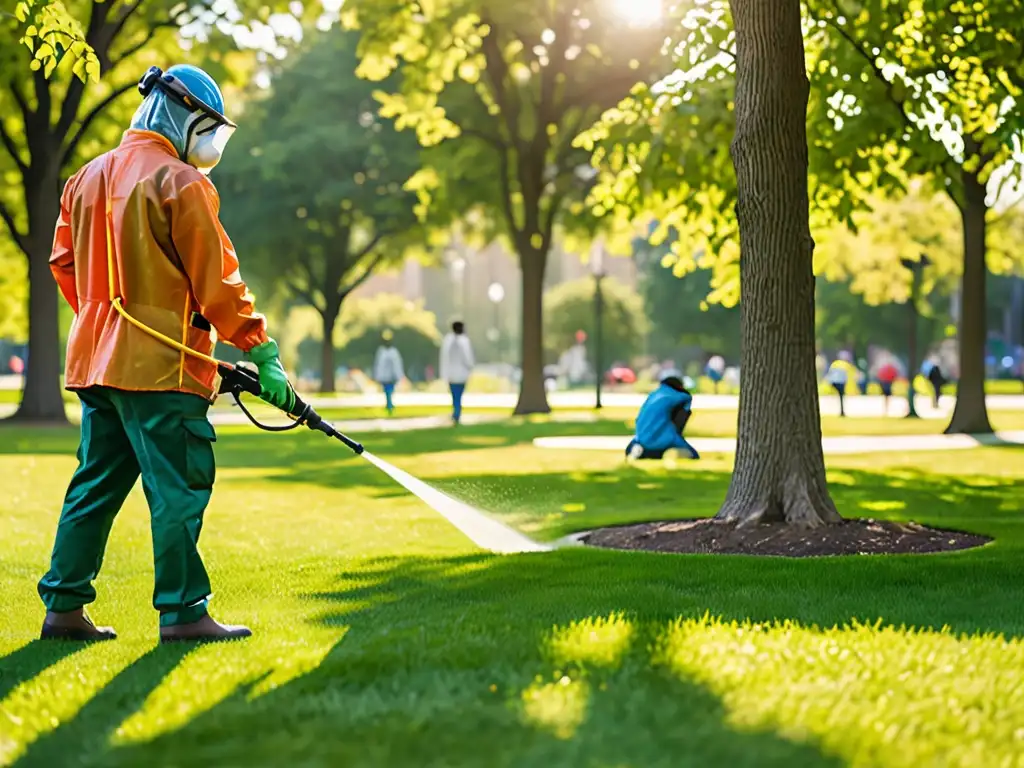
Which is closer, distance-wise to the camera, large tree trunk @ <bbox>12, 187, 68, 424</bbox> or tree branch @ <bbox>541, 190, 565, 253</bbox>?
large tree trunk @ <bbox>12, 187, 68, 424</bbox>

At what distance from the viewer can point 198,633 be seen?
18.0 ft

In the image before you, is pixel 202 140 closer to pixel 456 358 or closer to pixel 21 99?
pixel 456 358

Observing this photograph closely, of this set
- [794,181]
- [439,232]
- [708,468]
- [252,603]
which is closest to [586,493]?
[708,468]

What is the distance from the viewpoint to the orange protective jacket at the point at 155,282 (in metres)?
5.36

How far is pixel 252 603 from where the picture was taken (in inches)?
277

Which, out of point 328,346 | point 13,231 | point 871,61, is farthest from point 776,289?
point 328,346

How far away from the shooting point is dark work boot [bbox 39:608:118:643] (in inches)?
224

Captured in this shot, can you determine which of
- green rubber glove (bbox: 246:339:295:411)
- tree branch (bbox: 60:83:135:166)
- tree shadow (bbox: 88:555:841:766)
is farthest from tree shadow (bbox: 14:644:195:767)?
tree branch (bbox: 60:83:135:166)

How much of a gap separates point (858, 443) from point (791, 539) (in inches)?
517

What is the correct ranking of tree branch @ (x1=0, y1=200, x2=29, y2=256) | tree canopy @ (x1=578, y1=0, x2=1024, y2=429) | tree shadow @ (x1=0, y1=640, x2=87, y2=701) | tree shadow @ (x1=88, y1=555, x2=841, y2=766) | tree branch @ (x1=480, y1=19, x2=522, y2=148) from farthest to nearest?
tree branch @ (x1=480, y1=19, x2=522, y2=148), tree branch @ (x1=0, y1=200, x2=29, y2=256), tree canopy @ (x1=578, y1=0, x2=1024, y2=429), tree shadow @ (x1=0, y1=640, x2=87, y2=701), tree shadow @ (x1=88, y1=555, x2=841, y2=766)

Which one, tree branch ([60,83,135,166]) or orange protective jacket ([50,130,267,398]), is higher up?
tree branch ([60,83,135,166])

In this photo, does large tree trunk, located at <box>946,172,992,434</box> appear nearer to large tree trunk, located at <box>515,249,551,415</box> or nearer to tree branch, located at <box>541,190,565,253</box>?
large tree trunk, located at <box>515,249,551,415</box>

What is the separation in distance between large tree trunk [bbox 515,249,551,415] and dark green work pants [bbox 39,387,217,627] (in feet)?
83.4

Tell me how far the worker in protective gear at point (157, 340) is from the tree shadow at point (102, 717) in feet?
1.56
